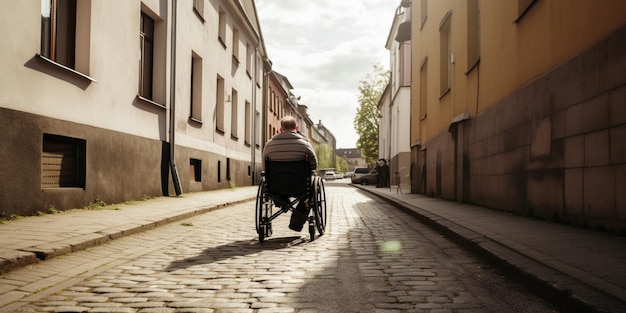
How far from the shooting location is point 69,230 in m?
5.99

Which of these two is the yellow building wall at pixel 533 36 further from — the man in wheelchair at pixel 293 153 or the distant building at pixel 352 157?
the distant building at pixel 352 157

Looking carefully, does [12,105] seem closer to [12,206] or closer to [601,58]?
[12,206]

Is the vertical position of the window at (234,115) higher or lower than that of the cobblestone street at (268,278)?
higher

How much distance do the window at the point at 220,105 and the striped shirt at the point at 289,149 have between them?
13139 mm

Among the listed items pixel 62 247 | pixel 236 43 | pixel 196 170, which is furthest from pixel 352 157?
pixel 62 247

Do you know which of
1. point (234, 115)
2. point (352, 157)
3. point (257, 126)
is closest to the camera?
point (234, 115)

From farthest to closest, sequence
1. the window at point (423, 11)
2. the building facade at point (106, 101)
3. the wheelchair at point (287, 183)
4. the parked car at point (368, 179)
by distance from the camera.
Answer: the parked car at point (368, 179), the window at point (423, 11), the building facade at point (106, 101), the wheelchair at point (287, 183)

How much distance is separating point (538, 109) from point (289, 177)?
3.62 m

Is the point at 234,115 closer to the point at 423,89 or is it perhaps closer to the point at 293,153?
the point at 423,89

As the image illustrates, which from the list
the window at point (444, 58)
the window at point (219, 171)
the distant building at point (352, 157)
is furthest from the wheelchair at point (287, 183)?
the distant building at point (352, 157)

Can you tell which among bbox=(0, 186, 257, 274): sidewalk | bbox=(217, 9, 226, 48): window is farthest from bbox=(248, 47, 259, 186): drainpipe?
bbox=(0, 186, 257, 274): sidewalk

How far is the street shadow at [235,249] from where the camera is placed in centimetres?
481

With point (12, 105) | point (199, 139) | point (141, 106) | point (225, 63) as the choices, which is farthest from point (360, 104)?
point (12, 105)

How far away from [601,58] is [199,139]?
12689 mm
